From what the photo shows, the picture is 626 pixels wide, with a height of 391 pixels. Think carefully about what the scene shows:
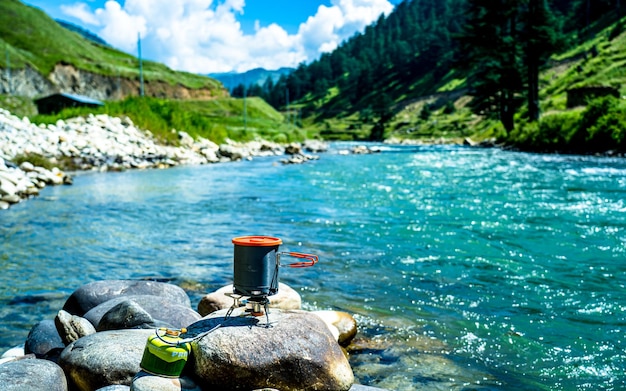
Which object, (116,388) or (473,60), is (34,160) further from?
(473,60)

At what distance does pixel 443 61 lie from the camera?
14950 centimetres

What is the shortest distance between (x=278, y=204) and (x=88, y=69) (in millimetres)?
79361

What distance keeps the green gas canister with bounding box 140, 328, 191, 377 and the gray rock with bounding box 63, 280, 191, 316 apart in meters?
2.46

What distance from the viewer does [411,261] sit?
32.3 ft

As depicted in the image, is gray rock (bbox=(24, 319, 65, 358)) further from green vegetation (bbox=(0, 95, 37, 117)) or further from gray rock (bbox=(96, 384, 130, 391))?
green vegetation (bbox=(0, 95, 37, 117))

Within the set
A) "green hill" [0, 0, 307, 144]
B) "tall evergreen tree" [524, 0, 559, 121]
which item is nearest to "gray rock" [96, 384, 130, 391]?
"green hill" [0, 0, 307, 144]

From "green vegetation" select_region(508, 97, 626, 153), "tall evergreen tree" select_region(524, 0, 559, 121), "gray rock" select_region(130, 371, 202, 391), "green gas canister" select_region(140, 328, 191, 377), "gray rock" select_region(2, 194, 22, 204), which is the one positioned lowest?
"gray rock" select_region(2, 194, 22, 204)

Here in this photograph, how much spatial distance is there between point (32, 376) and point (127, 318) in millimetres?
1078

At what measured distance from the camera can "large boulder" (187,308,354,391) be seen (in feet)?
13.9

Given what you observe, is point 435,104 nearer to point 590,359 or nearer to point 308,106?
point 308,106

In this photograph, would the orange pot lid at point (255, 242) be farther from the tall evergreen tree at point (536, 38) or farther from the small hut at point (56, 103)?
the small hut at point (56, 103)

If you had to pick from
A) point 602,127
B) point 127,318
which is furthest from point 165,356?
point 602,127

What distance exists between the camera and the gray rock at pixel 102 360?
4383 millimetres

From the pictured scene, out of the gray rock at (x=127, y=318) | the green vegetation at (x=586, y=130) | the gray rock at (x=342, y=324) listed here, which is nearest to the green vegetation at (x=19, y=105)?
the green vegetation at (x=586, y=130)
